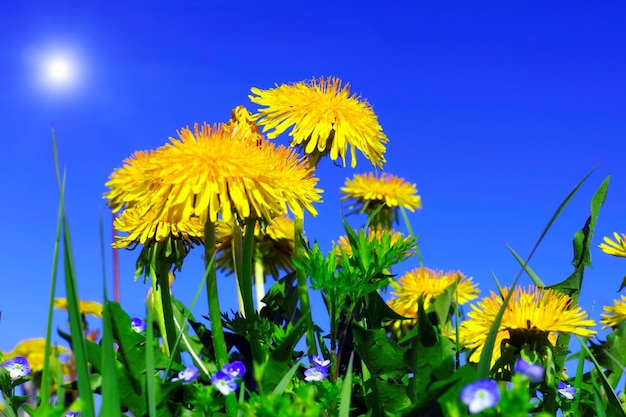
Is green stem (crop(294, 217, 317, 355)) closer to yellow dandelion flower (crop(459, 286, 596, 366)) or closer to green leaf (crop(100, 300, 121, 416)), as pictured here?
yellow dandelion flower (crop(459, 286, 596, 366))

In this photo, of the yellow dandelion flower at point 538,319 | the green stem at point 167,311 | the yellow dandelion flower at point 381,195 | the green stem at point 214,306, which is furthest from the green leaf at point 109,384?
the yellow dandelion flower at point 381,195

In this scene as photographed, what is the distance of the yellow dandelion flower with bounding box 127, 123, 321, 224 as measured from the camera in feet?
5.52

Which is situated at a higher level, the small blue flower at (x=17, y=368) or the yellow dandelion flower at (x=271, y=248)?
the yellow dandelion flower at (x=271, y=248)

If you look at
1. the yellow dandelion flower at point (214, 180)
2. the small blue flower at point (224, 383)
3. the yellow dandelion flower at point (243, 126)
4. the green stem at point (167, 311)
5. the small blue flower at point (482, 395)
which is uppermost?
the yellow dandelion flower at point (243, 126)

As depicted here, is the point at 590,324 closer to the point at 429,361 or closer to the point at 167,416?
the point at 429,361

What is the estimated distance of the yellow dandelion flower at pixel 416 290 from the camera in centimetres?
313

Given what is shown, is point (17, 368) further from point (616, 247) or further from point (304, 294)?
point (616, 247)

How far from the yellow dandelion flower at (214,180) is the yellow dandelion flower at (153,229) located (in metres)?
0.16

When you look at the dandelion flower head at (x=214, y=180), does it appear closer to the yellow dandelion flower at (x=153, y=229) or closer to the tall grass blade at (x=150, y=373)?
the yellow dandelion flower at (x=153, y=229)

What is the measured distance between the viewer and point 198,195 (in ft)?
5.61

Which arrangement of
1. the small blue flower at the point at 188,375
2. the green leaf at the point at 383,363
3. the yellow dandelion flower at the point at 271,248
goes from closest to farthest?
the small blue flower at the point at 188,375 < the green leaf at the point at 383,363 < the yellow dandelion flower at the point at 271,248

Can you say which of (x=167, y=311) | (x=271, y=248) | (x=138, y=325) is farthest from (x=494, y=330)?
(x=271, y=248)

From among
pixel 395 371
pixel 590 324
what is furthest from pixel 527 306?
pixel 395 371

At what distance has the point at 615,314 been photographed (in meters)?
2.54
